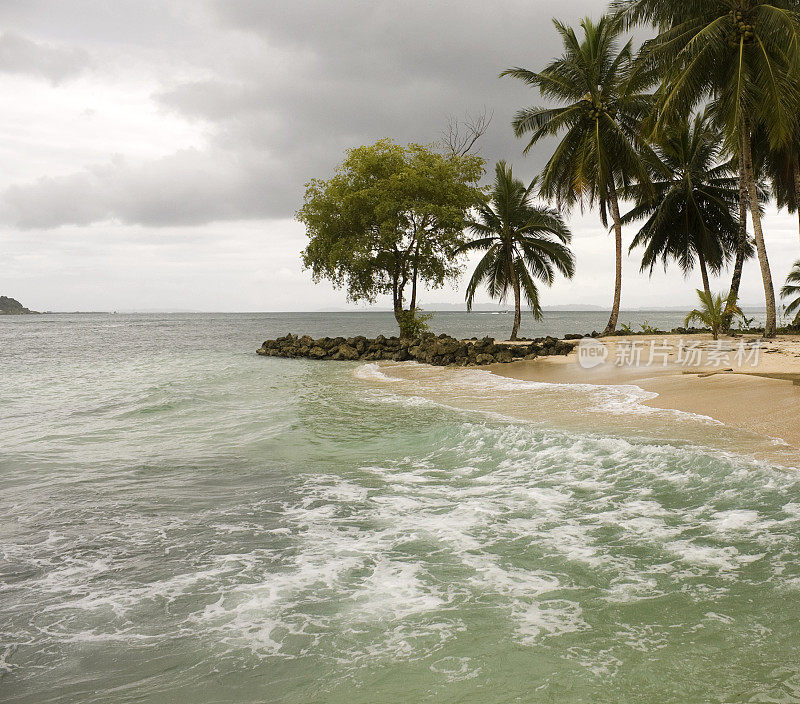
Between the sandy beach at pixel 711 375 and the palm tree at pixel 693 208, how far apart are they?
7818mm

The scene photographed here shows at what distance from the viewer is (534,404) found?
35.3 ft

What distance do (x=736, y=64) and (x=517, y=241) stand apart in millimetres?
11744

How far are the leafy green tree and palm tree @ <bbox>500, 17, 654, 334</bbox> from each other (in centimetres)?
380

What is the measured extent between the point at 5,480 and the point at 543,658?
695 centimetres

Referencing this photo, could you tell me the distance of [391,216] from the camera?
80.5 feet

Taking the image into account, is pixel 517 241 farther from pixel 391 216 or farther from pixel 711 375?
pixel 711 375

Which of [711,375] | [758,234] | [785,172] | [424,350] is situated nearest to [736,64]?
[758,234]

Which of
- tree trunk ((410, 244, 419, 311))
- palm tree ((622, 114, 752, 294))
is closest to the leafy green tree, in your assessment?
tree trunk ((410, 244, 419, 311))

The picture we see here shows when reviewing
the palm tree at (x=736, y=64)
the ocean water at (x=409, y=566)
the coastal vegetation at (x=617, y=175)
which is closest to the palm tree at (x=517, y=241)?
the coastal vegetation at (x=617, y=175)

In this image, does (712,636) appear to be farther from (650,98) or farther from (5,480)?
(650,98)

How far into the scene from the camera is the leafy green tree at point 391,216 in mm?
24531

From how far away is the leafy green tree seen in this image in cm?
2453

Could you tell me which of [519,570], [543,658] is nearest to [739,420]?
[519,570]

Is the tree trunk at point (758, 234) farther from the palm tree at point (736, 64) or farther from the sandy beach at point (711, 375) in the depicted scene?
the sandy beach at point (711, 375)
